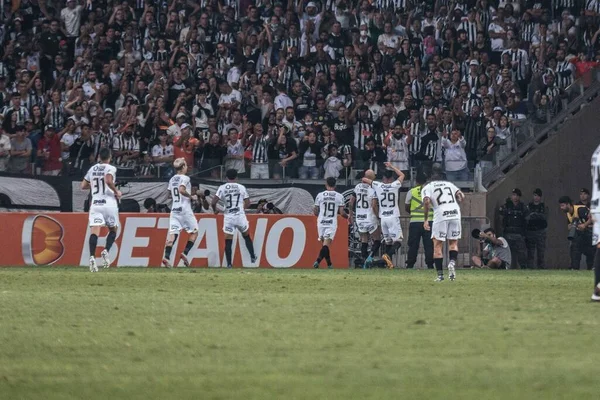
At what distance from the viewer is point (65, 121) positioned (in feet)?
103

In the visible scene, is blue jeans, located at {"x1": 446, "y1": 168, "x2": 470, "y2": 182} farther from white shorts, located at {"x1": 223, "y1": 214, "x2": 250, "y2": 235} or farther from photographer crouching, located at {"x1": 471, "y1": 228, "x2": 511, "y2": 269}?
white shorts, located at {"x1": 223, "y1": 214, "x2": 250, "y2": 235}

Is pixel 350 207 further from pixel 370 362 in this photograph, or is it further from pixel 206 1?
pixel 370 362

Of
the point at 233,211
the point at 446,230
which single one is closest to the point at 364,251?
the point at 233,211

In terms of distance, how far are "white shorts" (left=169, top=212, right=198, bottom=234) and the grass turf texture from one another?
8.91m

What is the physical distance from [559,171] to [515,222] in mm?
2896

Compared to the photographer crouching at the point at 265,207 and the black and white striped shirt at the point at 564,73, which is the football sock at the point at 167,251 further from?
the black and white striped shirt at the point at 564,73

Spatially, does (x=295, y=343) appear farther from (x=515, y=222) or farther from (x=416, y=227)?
(x=515, y=222)

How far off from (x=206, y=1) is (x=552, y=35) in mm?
9944

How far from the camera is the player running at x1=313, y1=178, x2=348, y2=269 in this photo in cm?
2745

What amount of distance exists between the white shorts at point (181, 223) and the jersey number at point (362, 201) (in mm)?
4553

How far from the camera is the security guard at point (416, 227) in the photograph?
27.2 metres

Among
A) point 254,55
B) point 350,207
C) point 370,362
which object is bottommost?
point 370,362

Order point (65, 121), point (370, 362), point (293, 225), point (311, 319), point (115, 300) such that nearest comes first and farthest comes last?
1. point (370, 362)
2. point (311, 319)
3. point (115, 300)
4. point (293, 225)
5. point (65, 121)

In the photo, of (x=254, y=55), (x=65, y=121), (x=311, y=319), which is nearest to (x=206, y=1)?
(x=254, y=55)
